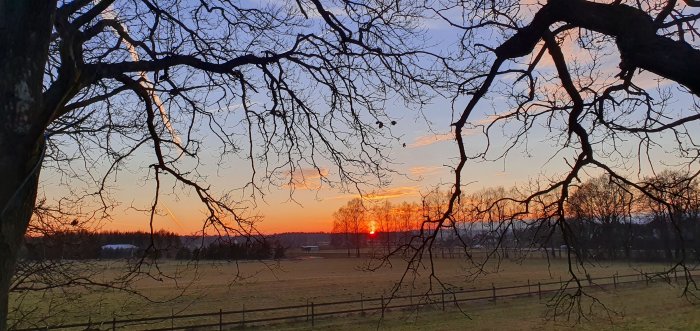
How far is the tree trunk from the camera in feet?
7.04

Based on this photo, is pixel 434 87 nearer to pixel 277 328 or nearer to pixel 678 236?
pixel 678 236

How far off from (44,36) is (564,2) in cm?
266

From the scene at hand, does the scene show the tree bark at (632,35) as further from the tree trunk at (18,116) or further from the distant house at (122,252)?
the distant house at (122,252)

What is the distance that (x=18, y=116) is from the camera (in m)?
2.18

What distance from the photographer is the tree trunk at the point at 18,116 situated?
2.15 m

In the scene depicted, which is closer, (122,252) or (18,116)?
(18,116)

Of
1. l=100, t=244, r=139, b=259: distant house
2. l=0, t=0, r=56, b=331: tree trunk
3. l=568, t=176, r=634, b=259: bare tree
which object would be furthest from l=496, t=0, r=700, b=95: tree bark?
l=100, t=244, r=139, b=259: distant house

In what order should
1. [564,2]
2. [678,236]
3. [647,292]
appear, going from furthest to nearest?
[647,292] → [678,236] → [564,2]

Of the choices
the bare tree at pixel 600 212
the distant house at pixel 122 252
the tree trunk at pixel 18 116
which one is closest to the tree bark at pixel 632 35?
the bare tree at pixel 600 212

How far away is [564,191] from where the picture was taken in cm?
380

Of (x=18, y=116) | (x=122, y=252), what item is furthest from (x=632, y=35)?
(x=122, y=252)

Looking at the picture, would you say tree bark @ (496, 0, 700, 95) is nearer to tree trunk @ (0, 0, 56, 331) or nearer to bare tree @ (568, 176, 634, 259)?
bare tree @ (568, 176, 634, 259)

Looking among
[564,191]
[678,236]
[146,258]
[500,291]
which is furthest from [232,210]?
[500,291]

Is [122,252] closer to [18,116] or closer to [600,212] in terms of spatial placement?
[18,116]
